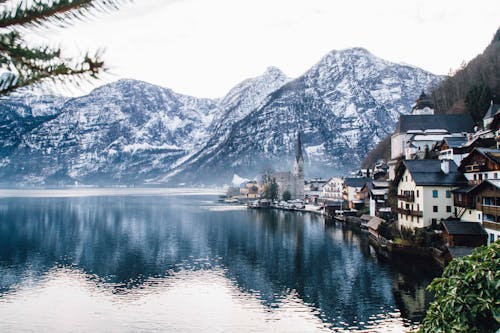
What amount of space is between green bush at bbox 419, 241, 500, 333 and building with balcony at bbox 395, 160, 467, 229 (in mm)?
31531

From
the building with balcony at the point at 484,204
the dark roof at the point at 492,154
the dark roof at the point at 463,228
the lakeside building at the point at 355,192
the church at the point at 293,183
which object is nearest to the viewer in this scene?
the building with balcony at the point at 484,204

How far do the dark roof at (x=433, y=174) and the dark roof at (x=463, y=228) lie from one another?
5.15 meters

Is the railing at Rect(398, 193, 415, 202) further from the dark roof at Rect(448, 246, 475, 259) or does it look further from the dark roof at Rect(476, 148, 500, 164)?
the dark roof at Rect(448, 246, 475, 259)

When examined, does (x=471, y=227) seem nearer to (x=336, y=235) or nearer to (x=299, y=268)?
(x=299, y=268)

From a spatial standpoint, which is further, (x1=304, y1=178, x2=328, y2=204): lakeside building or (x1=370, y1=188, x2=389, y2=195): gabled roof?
(x1=304, y1=178, x2=328, y2=204): lakeside building

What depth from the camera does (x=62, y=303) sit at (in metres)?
25.9

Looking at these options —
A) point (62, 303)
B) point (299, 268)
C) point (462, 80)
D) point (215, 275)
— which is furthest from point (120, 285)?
point (462, 80)

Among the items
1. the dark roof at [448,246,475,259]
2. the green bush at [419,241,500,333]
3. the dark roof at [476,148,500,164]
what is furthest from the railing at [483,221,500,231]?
→ the green bush at [419,241,500,333]

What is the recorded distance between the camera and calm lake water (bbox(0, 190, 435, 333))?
22406mm

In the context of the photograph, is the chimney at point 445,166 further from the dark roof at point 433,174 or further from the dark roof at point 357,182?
the dark roof at point 357,182

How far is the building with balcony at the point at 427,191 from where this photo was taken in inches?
1443

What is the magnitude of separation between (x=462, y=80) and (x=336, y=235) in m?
59.9

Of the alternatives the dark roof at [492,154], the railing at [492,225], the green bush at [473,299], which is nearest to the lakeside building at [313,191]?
the dark roof at [492,154]

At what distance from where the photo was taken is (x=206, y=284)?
1185 inches
